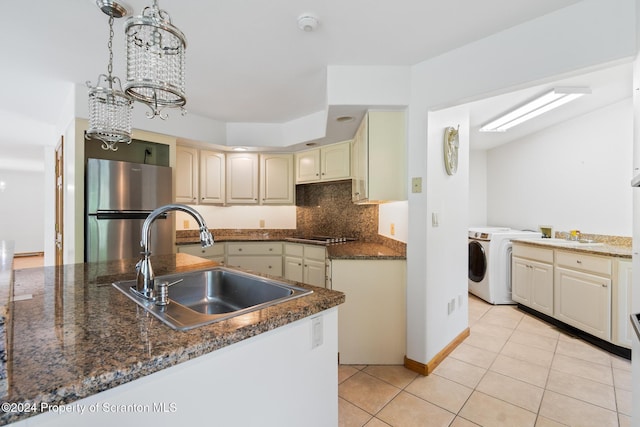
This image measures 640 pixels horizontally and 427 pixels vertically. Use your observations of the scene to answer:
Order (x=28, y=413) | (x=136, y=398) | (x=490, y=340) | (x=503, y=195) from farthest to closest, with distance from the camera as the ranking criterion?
(x=503, y=195) < (x=490, y=340) < (x=136, y=398) < (x=28, y=413)

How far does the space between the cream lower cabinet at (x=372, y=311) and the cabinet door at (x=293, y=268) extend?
1.25 metres

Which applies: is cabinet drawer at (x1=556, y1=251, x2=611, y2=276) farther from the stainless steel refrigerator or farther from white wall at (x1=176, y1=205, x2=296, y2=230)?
the stainless steel refrigerator

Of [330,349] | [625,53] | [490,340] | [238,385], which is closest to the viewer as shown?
[238,385]

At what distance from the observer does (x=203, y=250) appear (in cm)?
354

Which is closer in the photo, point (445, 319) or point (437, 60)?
point (437, 60)

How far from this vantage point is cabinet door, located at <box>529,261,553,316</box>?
10.3ft

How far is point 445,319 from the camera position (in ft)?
8.30

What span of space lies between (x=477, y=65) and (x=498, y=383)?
224 cm

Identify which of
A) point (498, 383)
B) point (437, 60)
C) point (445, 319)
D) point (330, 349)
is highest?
point (437, 60)

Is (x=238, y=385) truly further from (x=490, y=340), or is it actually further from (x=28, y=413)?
(x=490, y=340)

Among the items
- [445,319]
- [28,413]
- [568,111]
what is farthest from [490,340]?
[28,413]

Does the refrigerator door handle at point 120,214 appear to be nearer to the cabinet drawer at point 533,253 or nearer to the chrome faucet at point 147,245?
the chrome faucet at point 147,245

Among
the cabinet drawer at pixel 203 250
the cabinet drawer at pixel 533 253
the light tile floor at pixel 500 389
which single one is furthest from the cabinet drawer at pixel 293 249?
the cabinet drawer at pixel 533 253

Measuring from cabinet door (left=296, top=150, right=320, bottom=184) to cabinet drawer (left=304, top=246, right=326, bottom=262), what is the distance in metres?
0.91
